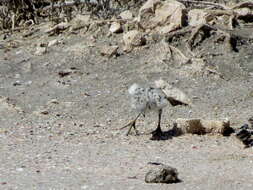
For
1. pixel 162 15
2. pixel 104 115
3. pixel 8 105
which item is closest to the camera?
pixel 104 115

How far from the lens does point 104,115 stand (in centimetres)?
880

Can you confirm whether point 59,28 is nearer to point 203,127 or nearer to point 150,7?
point 150,7

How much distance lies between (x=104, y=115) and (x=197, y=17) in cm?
317

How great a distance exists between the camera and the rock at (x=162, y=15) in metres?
11.0

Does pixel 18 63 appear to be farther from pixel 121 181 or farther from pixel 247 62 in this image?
pixel 121 181

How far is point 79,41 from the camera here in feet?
38.0

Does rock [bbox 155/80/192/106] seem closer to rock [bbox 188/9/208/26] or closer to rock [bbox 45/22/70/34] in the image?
rock [bbox 188/9/208/26]

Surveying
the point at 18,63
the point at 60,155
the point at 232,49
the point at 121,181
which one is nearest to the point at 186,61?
the point at 232,49

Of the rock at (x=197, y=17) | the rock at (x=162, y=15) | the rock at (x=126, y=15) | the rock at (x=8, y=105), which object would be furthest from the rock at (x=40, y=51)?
the rock at (x=197, y=17)

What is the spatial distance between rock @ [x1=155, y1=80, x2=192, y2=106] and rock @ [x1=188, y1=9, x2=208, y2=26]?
233 cm

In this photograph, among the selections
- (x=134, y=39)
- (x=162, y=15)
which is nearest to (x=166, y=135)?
(x=134, y=39)

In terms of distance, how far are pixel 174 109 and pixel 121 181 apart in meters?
3.23

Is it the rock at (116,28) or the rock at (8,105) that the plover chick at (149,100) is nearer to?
the rock at (8,105)

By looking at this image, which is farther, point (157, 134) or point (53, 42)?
point (53, 42)
